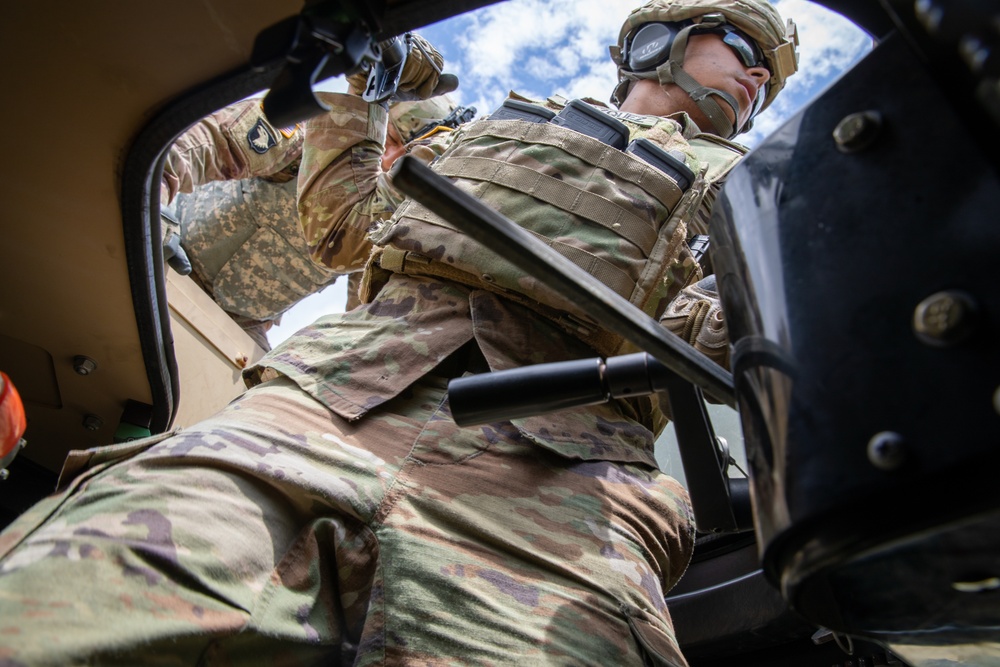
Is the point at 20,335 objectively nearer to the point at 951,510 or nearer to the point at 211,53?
the point at 211,53

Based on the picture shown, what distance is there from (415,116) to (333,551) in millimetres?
3759

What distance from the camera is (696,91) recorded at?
2111 mm

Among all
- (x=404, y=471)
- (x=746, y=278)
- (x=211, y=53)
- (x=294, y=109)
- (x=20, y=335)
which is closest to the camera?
(x=746, y=278)

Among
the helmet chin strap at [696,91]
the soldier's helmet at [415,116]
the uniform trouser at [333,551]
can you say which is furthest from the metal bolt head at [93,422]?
the soldier's helmet at [415,116]

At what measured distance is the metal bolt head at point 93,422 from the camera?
4.85ft

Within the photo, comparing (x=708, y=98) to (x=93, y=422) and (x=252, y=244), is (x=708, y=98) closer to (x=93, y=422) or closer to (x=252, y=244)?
(x=93, y=422)

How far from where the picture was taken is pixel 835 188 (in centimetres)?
50

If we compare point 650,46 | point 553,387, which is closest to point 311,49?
point 553,387

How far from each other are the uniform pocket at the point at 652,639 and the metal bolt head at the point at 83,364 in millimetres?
1012

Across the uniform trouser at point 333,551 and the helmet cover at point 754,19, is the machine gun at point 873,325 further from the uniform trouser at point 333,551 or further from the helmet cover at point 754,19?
the helmet cover at point 754,19

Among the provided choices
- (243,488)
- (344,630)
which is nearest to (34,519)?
(243,488)

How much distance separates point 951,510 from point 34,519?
0.91 m

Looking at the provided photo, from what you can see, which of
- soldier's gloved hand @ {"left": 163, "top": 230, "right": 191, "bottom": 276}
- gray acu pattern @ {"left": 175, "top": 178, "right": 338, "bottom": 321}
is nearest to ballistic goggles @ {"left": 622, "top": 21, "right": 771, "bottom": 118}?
soldier's gloved hand @ {"left": 163, "top": 230, "right": 191, "bottom": 276}

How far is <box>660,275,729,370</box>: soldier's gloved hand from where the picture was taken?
1391 mm
